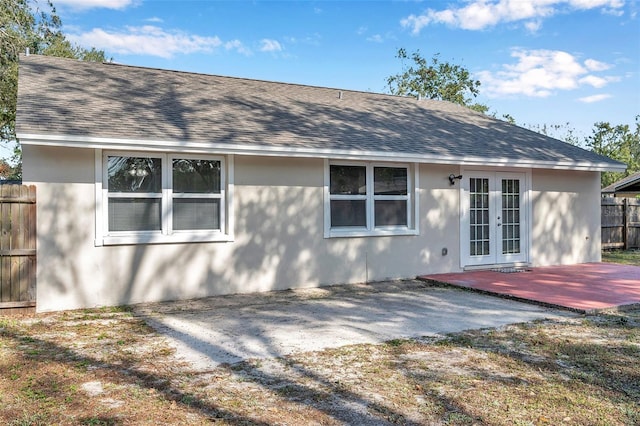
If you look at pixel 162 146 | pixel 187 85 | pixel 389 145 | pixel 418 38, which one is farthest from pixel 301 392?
pixel 418 38

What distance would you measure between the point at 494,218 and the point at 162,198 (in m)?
7.05

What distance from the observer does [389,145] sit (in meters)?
9.13

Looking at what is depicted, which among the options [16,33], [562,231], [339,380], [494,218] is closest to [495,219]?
[494,218]

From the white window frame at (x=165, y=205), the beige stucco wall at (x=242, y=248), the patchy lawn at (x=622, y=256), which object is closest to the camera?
the beige stucco wall at (x=242, y=248)

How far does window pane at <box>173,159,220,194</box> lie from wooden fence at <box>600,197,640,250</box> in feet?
43.1

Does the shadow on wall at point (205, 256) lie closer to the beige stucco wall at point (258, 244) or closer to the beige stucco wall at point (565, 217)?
the beige stucco wall at point (258, 244)

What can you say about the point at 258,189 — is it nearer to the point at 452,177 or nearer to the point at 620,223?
the point at 452,177

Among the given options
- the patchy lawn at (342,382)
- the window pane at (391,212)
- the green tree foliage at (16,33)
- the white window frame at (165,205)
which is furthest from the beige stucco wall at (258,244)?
the green tree foliage at (16,33)

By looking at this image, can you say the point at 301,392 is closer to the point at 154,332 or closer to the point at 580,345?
the point at 154,332

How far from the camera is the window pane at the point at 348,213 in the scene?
29.2 feet

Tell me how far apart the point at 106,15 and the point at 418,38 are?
18452mm

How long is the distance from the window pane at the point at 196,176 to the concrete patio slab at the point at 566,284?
447 centimetres

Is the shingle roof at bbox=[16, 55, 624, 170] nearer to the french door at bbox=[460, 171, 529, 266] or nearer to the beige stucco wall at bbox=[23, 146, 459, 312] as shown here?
the beige stucco wall at bbox=[23, 146, 459, 312]

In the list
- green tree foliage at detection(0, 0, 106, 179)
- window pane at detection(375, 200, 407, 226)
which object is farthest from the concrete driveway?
green tree foliage at detection(0, 0, 106, 179)
